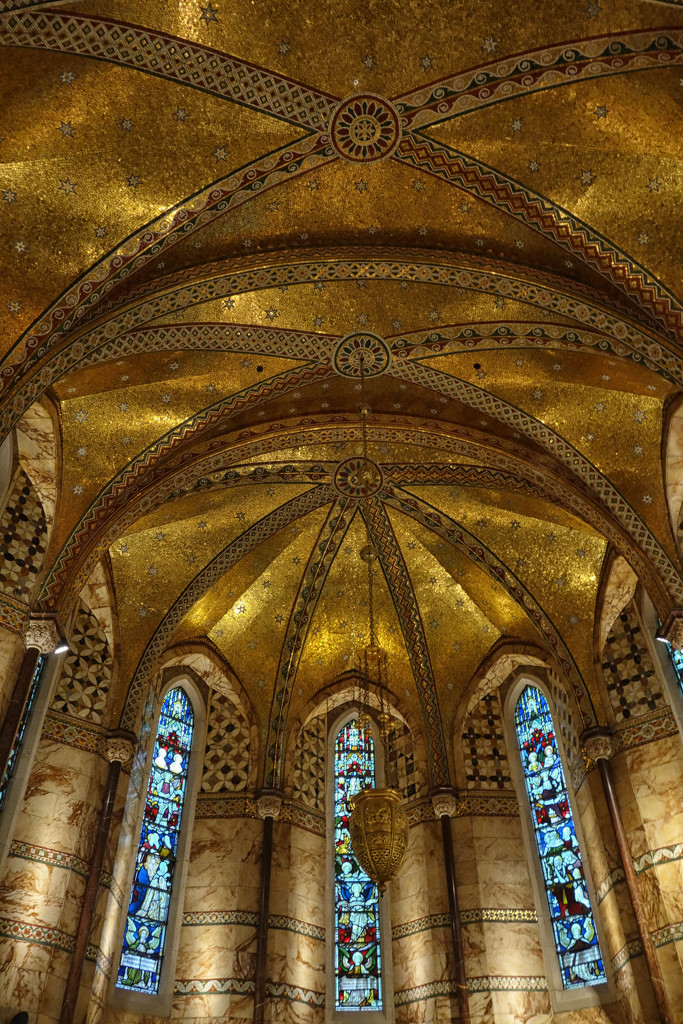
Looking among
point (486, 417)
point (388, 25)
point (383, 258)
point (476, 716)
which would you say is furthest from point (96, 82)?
point (476, 716)

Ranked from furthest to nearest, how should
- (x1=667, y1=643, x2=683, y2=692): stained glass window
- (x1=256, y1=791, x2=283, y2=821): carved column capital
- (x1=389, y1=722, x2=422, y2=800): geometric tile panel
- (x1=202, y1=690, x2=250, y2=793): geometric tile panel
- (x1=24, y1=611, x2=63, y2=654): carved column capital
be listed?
(x1=389, y1=722, x2=422, y2=800): geometric tile panel < (x1=202, y1=690, x2=250, y2=793): geometric tile panel < (x1=256, y1=791, x2=283, y2=821): carved column capital < (x1=667, y1=643, x2=683, y2=692): stained glass window < (x1=24, y1=611, x2=63, y2=654): carved column capital

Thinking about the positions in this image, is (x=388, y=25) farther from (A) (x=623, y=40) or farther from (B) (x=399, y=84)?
(A) (x=623, y=40)

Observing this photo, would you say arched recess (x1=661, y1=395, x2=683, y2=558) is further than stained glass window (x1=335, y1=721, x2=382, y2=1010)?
No

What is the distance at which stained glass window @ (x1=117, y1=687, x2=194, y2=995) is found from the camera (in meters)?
11.7

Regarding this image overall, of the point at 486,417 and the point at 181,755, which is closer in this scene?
the point at 486,417

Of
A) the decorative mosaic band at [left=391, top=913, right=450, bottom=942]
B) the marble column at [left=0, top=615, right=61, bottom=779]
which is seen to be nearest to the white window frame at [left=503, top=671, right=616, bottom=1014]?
the decorative mosaic band at [left=391, top=913, right=450, bottom=942]

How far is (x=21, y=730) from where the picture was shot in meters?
10.9

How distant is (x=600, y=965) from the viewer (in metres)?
11.6

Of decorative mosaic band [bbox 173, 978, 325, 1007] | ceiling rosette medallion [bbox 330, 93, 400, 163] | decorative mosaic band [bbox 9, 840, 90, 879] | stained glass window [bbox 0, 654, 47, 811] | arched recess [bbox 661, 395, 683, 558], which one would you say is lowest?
decorative mosaic band [bbox 173, 978, 325, 1007]

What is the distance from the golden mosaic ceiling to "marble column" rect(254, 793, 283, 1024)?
1.38 ft

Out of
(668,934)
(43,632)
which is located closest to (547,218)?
(43,632)

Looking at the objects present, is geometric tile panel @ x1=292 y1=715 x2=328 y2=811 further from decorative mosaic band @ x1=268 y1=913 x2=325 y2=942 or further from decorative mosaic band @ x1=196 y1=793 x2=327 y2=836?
decorative mosaic band @ x1=268 y1=913 x2=325 y2=942

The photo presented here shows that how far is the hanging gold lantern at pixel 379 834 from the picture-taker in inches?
367

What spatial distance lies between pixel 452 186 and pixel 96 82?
3.35 m
